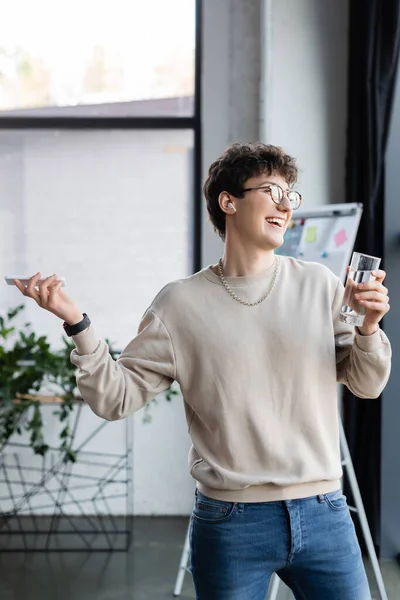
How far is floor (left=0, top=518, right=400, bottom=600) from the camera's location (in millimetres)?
3328

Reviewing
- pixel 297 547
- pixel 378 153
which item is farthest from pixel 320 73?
pixel 297 547

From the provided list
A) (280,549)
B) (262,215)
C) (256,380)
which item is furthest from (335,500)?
(262,215)

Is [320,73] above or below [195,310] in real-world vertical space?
above

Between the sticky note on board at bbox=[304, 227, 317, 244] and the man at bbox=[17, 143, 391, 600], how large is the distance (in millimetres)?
1584

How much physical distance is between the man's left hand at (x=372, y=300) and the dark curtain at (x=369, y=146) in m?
2.18

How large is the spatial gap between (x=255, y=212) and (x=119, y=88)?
3077 mm

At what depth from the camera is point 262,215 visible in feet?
5.13

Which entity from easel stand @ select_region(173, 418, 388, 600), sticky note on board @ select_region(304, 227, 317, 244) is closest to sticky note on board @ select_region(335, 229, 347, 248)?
sticky note on board @ select_region(304, 227, 317, 244)

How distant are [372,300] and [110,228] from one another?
3102 mm

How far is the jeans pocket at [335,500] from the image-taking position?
1.51 meters

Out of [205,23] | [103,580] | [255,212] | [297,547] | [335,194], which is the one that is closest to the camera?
Result: [297,547]

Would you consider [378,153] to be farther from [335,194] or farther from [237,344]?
[237,344]

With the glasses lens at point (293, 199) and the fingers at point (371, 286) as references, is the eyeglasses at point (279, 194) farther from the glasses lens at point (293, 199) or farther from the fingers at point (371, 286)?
the fingers at point (371, 286)

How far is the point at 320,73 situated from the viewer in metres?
3.90
